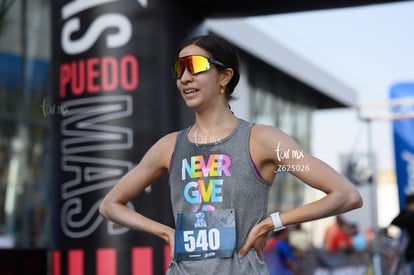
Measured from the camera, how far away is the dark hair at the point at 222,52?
3152mm

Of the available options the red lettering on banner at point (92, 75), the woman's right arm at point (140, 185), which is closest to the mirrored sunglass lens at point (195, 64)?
the woman's right arm at point (140, 185)

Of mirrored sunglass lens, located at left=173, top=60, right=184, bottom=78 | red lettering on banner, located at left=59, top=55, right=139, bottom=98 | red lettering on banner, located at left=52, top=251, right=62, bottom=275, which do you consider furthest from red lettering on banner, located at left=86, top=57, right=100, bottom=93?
mirrored sunglass lens, located at left=173, top=60, right=184, bottom=78

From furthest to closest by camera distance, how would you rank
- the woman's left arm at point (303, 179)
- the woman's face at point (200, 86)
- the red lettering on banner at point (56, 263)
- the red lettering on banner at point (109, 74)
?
the red lettering on banner at point (56, 263)
the red lettering on banner at point (109, 74)
the woman's face at point (200, 86)
the woman's left arm at point (303, 179)

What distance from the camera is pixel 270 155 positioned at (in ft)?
9.89

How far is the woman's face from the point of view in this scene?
10.1 ft

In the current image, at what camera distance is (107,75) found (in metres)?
7.37

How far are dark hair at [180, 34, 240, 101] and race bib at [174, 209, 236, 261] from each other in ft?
1.61

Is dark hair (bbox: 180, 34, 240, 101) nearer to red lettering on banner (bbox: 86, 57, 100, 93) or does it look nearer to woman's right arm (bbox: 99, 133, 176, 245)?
woman's right arm (bbox: 99, 133, 176, 245)

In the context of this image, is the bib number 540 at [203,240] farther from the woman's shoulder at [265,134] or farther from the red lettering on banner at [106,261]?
the red lettering on banner at [106,261]

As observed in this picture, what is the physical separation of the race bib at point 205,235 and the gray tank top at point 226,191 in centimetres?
2

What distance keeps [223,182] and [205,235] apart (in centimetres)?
19

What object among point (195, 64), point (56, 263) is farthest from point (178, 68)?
point (56, 263)

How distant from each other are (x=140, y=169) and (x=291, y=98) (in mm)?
32261

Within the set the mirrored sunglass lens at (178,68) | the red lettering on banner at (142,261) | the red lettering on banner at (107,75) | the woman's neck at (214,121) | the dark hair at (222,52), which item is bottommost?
the red lettering on banner at (142,261)
